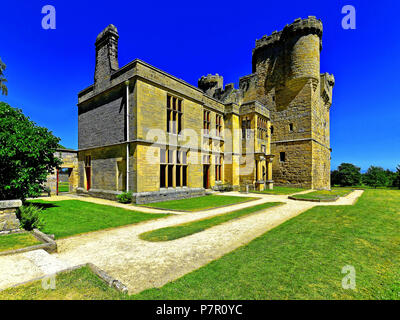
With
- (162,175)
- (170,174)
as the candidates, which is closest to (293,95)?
(170,174)

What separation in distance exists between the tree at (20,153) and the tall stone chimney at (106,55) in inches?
302

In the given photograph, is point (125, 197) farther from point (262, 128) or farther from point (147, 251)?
point (262, 128)

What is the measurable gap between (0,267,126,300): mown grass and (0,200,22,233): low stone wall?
13.3ft

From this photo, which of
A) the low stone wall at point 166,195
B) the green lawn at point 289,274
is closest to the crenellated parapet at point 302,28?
the low stone wall at point 166,195

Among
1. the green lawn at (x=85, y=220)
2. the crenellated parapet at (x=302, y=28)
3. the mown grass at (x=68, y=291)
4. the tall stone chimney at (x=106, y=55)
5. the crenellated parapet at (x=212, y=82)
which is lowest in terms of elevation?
the green lawn at (x=85, y=220)

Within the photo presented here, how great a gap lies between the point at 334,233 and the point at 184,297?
5.58m

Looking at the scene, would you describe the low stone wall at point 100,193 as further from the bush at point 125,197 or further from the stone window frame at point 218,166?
the stone window frame at point 218,166

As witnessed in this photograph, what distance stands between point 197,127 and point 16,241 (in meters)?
14.5

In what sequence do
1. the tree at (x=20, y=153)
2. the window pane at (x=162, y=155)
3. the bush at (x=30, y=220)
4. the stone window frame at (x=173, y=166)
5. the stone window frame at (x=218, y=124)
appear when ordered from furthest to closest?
1. the stone window frame at (x=218, y=124)
2. the stone window frame at (x=173, y=166)
3. the window pane at (x=162, y=155)
4. the tree at (x=20, y=153)
5. the bush at (x=30, y=220)

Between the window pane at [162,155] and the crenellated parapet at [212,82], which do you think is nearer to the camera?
the window pane at [162,155]

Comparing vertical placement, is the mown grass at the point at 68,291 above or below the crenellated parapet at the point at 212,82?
below

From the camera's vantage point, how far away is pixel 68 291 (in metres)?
3.11

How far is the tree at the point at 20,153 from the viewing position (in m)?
7.91

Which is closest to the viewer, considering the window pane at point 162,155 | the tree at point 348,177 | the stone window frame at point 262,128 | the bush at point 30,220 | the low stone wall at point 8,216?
the low stone wall at point 8,216
